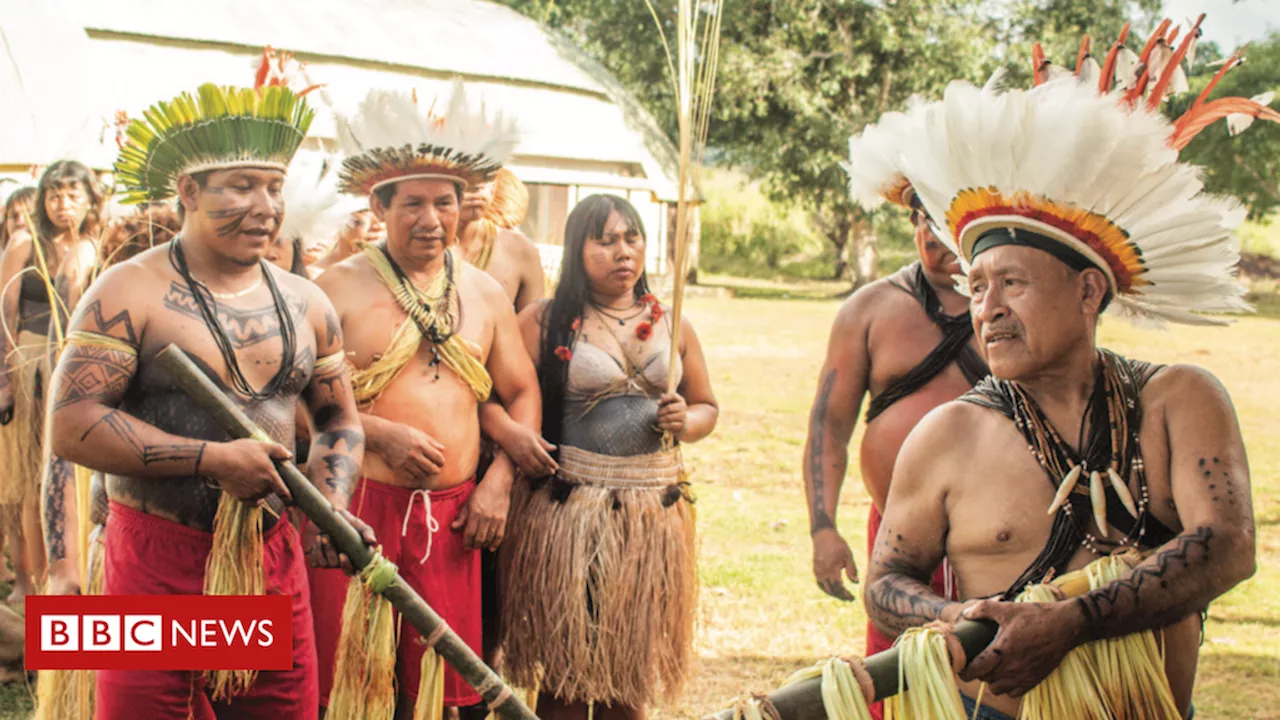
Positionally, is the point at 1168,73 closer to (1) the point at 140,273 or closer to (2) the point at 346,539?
(2) the point at 346,539

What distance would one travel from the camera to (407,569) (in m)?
3.97

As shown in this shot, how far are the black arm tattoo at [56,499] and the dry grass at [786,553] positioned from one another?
247cm

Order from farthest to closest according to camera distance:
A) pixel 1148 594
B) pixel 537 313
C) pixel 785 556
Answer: pixel 785 556 → pixel 537 313 → pixel 1148 594

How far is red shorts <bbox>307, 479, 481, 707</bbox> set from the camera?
3.92 m

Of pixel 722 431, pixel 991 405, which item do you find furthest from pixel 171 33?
pixel 991 405

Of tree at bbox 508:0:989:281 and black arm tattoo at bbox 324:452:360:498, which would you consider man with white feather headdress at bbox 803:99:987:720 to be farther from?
tree at bbox 508:0:989:281

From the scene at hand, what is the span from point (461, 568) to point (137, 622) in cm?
122

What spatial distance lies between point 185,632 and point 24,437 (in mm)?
3498

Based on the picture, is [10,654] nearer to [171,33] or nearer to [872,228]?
[171,33]

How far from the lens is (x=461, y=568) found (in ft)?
13.4

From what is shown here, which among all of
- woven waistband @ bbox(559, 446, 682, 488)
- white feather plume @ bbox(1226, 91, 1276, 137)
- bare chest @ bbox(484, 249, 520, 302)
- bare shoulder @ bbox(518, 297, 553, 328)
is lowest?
woven waistband @ bbox(559, 446, 682, 488)

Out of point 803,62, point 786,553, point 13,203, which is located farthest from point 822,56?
point 13,203

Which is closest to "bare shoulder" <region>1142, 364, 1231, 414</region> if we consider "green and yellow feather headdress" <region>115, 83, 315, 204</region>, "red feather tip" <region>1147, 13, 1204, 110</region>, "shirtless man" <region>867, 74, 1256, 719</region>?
"shirtless man" <region>867, 74, 1256, 719</region>

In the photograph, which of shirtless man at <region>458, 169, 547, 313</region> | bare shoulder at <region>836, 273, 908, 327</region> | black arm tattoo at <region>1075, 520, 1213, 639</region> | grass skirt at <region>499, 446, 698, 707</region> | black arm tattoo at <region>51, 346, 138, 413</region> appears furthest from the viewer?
shirtless man at <region>458, 169, 547, 313</region>
